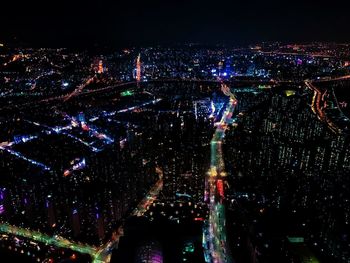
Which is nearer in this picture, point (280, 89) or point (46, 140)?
point (46, 140)

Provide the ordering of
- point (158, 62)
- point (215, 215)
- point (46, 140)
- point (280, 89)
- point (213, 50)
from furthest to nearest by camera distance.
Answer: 1. point (213, 50)
2. point (158, 62)
3. point (280, 89)
4. point (46, 140)
5. point (215, 215)

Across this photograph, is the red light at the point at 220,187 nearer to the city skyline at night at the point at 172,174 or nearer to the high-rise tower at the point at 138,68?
the city skyline at night at the point at 172,174

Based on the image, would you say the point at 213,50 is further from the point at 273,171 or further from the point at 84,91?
the point at 273,171

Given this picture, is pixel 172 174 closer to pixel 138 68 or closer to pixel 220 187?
pixel 220 187

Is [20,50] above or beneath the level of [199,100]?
above

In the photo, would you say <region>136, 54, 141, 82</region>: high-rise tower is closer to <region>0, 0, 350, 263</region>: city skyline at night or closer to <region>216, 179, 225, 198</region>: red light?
<region>0, 0, 350, 263</region>: city skyline at night

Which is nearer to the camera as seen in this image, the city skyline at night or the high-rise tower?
the city skyline at night

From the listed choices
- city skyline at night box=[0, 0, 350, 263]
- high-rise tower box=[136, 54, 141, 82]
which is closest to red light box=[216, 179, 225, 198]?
city skyline at night box=[0, 0, 350, 263]

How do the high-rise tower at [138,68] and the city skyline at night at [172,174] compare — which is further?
the high-rise tower at [138,68]

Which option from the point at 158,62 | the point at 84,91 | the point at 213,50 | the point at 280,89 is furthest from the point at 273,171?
the point at 213,50

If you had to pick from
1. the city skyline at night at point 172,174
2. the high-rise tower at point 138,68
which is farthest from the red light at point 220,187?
the high-rise tower at point 138,68

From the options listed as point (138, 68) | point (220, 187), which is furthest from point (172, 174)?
point (138, 68)
